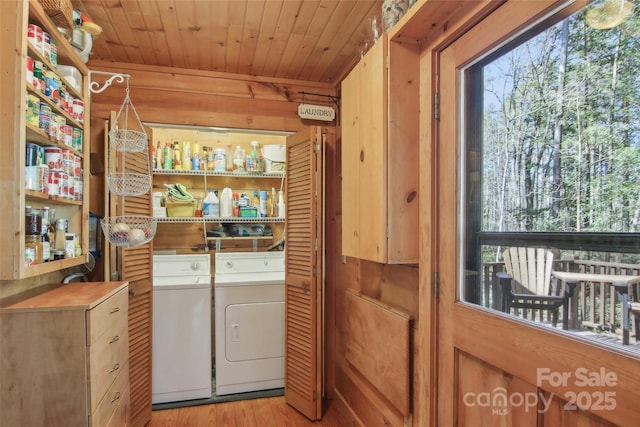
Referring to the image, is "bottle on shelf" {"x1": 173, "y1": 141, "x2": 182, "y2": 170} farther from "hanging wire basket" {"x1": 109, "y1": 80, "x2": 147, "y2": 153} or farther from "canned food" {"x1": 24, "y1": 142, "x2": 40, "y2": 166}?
"canned food" {"x1": 24, "y1": 142, "x2": 40, "y2": 166}

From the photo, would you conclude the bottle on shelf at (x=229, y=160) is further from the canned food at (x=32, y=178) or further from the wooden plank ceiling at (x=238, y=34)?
the canned food at (x=32, y=178)

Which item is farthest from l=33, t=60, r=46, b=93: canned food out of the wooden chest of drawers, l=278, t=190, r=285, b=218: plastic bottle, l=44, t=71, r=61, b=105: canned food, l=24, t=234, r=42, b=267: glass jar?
l=278, t=190, r=285, b=218: plastic bottle

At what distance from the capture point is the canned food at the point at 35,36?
55.6 inches

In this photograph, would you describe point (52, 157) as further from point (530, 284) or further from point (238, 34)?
point (530, 284)

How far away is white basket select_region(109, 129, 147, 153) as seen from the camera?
6.84 ft

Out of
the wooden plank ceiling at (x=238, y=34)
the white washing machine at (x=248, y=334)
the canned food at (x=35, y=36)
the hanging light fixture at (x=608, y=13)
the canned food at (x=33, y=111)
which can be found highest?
the wooden plank ceiling at (x=238, y=34)

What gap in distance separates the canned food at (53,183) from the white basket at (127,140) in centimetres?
50

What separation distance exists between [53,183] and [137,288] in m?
0.93

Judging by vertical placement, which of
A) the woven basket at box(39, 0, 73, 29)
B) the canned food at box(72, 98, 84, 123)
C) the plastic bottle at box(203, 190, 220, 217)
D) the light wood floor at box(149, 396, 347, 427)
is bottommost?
the light wood floor at box(149, 396, 347, 427)

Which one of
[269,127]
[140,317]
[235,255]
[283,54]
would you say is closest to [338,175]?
[269,127]

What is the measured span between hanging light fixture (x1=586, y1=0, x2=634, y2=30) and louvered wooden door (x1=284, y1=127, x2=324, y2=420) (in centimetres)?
168

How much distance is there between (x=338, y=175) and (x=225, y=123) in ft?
2.94

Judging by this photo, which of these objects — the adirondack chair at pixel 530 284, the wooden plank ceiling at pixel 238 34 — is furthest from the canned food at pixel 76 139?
the adirondack chair at pixel 530 284

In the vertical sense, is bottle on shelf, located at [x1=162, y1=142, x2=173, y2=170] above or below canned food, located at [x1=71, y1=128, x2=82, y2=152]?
above
